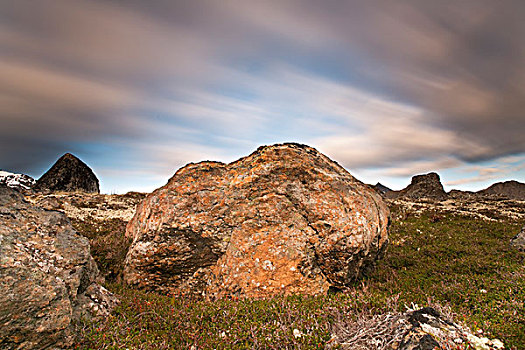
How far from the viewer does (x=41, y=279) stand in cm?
548

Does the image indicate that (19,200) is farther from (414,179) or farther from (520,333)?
(414,179)

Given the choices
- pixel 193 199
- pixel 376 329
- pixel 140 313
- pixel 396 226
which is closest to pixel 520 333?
pixel 376 329

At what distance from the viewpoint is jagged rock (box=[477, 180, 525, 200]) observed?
288 feet

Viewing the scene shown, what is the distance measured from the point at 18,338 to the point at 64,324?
68 cm

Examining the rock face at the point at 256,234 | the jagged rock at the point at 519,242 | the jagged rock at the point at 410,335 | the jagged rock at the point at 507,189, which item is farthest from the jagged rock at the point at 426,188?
the jagged rock at the point at 410,335

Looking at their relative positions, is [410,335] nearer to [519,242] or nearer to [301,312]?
[301,312]

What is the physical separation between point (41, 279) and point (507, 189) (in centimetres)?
11903

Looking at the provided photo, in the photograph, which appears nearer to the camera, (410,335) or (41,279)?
(410,335)

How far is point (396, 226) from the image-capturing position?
20906mm

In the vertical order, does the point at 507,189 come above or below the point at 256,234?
above

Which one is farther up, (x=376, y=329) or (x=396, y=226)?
(x=396, y=226)

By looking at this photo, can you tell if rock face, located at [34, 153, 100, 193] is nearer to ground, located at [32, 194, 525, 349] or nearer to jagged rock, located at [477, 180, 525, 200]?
ground, located at [32, 194, 525, 349]

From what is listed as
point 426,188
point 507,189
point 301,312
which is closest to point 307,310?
point 301,312

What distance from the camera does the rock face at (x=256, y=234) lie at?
859 centimetres
